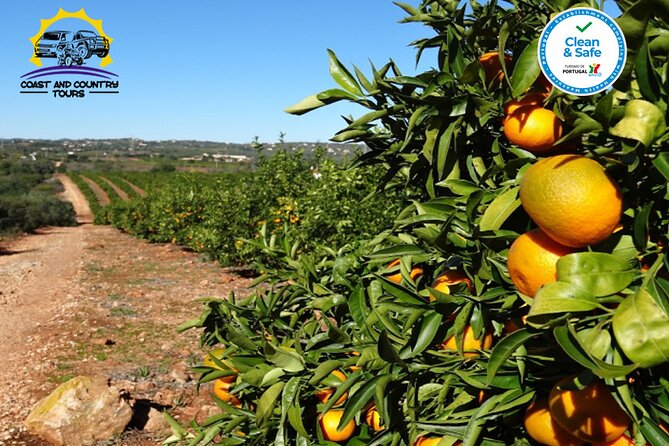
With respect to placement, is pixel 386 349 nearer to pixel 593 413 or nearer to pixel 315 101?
pixel 593 413

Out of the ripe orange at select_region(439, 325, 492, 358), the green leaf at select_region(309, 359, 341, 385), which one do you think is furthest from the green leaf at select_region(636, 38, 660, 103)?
the green leaf at select_region(309, 359, 341, 385)

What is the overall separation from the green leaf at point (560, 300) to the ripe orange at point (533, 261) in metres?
0.07

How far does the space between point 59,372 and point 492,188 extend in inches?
231

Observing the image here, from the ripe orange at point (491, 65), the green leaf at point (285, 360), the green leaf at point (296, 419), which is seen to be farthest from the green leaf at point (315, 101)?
the green leaf at point (296, 419)

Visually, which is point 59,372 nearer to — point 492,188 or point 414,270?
point 414,270

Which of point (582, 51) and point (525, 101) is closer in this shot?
point (582, 51)

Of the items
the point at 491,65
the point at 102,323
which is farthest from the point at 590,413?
the point at 102,323

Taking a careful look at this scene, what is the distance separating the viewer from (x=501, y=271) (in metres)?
0.81

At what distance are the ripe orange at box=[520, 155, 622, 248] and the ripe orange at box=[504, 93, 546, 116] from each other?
0.61 ft

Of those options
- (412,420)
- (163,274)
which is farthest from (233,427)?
(163,274)

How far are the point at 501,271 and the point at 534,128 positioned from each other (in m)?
0.23

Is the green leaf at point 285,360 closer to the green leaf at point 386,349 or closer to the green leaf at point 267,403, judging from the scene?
the green leaf at point 267,403

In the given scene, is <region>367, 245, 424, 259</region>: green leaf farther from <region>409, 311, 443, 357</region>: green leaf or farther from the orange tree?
<region>409, 311, 443, 357</region>: green leaf

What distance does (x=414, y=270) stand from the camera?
1232 millimetres
